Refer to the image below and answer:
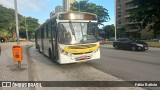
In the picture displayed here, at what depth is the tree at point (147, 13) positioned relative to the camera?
32.2 m

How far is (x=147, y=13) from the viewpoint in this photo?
1289 inches

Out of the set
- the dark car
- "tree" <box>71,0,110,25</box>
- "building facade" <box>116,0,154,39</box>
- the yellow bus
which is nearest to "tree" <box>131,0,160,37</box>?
Answer: the dark car

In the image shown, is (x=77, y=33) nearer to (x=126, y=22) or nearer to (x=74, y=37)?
(x=74, y=37)

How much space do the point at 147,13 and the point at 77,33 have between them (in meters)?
22.8

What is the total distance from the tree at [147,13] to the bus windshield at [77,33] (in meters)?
21.7

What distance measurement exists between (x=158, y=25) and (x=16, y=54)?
25046 millimetres

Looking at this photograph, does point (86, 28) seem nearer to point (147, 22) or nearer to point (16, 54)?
point (16, 54)

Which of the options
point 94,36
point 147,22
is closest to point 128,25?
point 147,22

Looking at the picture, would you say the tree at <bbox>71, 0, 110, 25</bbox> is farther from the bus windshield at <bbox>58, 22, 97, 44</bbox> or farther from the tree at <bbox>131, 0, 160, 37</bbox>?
the bus windshield at <bbox>58, 22, 97, 44</bbox>

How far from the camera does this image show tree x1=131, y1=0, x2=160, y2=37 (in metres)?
32.2

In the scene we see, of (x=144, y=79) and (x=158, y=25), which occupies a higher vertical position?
(x=158, y=25)

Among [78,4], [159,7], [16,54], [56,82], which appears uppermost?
[78,4]

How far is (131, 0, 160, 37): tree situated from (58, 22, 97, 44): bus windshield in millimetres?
21661

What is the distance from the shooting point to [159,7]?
31844 millimetres
